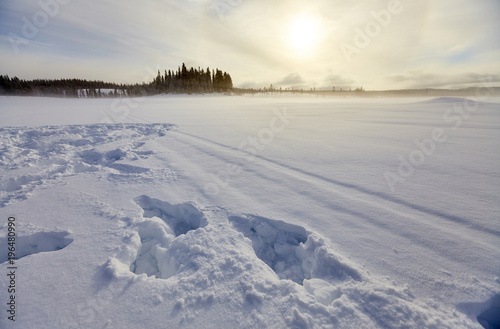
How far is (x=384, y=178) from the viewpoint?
3.72 meters

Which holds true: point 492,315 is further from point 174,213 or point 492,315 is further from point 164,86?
point 164,86

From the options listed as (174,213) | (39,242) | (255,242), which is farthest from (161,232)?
(39,242)

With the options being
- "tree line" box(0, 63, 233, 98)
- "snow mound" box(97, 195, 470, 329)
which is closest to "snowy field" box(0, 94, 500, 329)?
"snow mound" box(97, 195, 470, 329)

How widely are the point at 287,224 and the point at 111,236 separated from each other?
207 cm

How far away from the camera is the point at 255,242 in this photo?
2480 millimetres

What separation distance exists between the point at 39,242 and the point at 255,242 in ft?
8.34

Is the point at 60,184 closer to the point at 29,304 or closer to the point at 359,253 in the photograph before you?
the point at 29,304

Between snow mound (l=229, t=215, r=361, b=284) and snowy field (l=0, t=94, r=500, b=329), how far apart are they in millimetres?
13

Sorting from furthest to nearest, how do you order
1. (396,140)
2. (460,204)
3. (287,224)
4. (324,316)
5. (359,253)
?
(396,140) → (460,204) → (287,224) → (359,253) → (324,316)

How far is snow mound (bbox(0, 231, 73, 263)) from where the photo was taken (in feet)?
7.66

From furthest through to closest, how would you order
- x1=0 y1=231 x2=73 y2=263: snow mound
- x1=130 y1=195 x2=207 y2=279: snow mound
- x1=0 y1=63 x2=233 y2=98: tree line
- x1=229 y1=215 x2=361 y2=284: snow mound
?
1. x1=0 y1=63 x2=233 y2=98: tree line
2. x1=0 y1=231 x2=73 y2=263: snow mound
3. x1=130 y1=195 x2=207 y2=279: snow mound
4. x1=229 y1=215 x2=361 y2=284: snow mound

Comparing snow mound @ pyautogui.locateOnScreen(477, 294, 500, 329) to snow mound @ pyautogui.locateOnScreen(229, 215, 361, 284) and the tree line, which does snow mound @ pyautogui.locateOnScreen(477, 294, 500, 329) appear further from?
the tree line

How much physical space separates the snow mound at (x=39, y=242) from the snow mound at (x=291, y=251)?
198 cm

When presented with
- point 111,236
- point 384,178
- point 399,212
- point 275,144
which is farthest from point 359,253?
point 275,144
